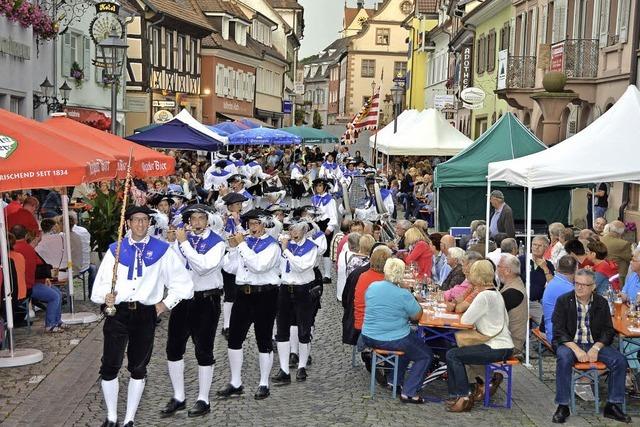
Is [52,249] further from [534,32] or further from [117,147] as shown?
[534,32]

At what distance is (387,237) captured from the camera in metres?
19.0

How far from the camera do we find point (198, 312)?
8.97 m

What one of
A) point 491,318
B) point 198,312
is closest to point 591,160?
point 491,318

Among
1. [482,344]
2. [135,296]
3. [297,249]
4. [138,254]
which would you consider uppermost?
[138,254]

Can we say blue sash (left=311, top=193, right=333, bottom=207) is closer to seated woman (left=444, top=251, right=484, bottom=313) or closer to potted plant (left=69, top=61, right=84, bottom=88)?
seated woman (left=444, top=251, right=484, bottom=313)

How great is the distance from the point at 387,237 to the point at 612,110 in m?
7.18

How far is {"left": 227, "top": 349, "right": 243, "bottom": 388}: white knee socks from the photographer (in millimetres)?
9559

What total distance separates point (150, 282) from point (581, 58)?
60.3 feet

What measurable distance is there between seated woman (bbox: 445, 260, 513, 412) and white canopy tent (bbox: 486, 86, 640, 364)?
1923 mm

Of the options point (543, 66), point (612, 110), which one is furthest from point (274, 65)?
point (612, 110)

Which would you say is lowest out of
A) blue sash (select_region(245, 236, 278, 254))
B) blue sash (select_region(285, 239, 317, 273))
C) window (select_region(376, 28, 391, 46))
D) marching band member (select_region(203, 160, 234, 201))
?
blue sash (select_region(285, 239, 317, 273))

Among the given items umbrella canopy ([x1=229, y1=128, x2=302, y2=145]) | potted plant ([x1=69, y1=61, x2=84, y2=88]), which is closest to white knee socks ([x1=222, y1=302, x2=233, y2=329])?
potted plant ([x1=69, y1=61, x2=84, y2=88])

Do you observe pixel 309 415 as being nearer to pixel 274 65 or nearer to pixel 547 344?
pixel 547 344

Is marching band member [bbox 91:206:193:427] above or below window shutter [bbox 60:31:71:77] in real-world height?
below
